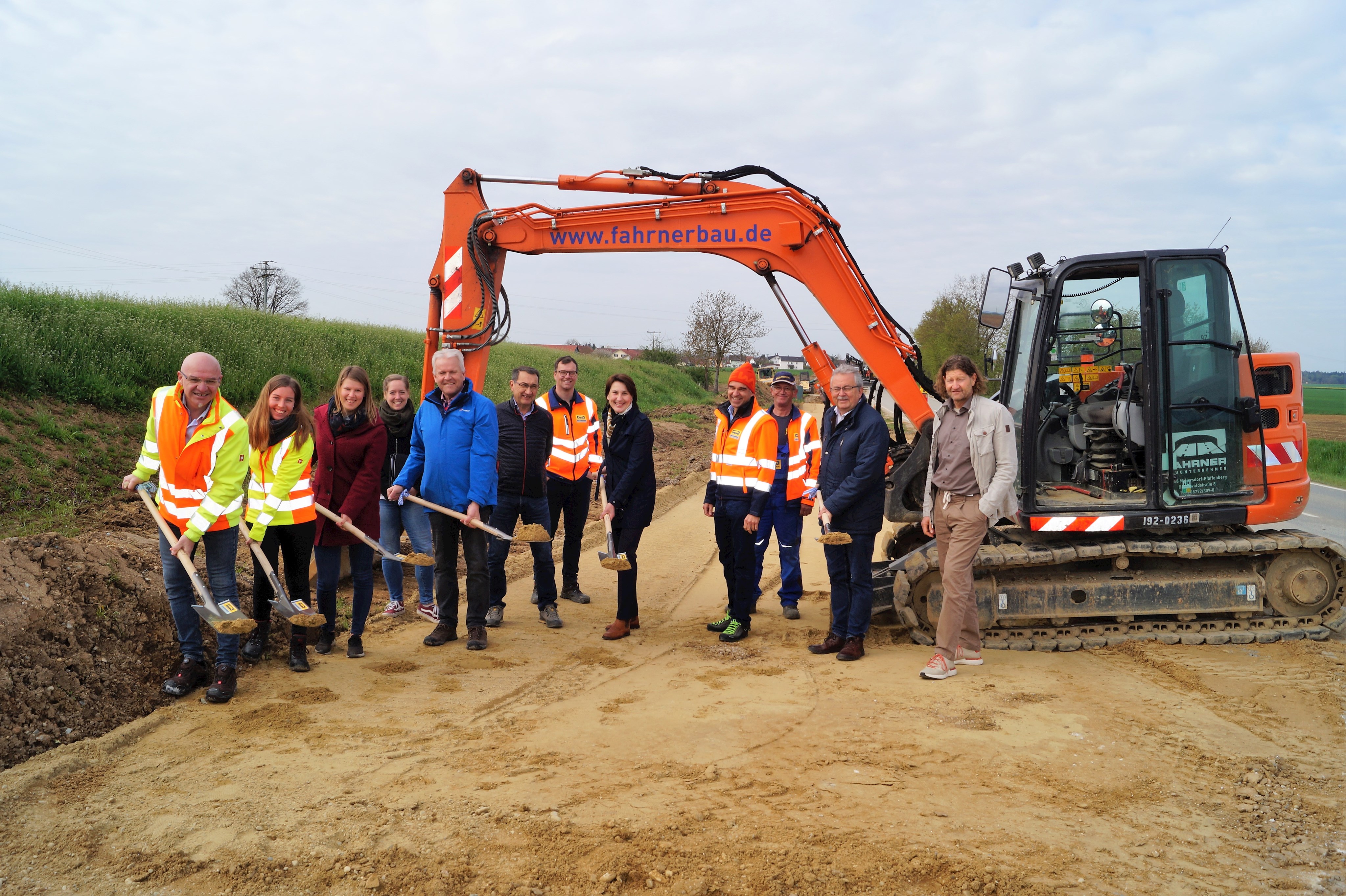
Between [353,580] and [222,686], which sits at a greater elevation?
[353,580]

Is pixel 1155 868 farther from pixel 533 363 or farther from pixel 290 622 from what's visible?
pixel 533 363

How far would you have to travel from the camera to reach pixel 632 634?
646cm

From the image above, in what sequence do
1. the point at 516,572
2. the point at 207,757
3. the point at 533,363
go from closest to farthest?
the point at 207,757 → the point at 516,572 → the point at 533,363

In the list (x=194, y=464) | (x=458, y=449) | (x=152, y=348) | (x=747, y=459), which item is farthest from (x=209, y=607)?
(x=152, y=348)

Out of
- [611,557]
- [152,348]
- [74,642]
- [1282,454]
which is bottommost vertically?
[74,642]

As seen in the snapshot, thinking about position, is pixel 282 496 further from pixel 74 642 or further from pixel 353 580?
pixel 74 642

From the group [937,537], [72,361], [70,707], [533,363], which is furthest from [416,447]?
[533,363]

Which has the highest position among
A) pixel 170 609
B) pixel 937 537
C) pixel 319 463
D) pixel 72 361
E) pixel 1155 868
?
pixel 72 361

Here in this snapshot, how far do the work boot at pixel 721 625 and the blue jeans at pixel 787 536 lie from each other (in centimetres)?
57

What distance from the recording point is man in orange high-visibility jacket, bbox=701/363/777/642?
20.5ft

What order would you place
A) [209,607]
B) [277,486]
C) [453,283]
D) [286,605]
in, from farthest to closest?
[453,283]
[277,486]
[286,605]
[209,607]

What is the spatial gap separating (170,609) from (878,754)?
4.20 meters

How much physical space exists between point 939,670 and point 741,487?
71.7 inches

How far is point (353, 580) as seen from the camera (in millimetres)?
5777
